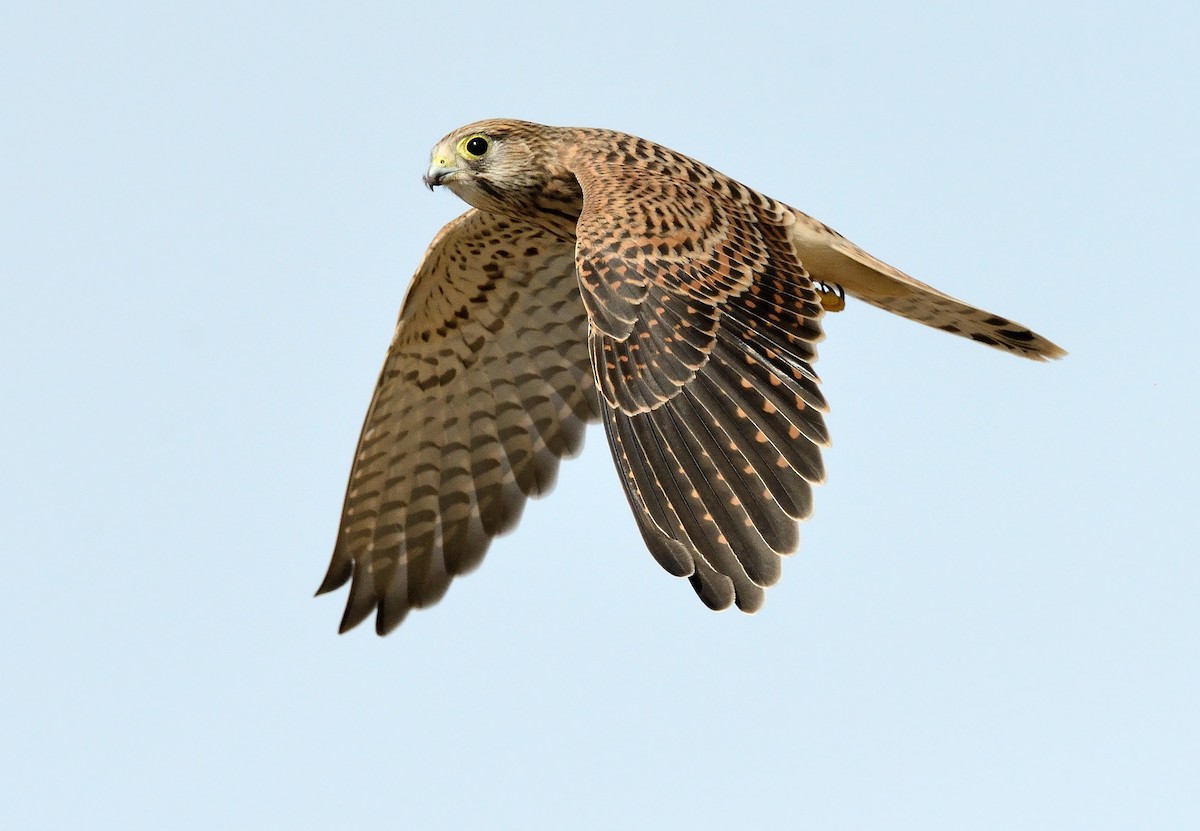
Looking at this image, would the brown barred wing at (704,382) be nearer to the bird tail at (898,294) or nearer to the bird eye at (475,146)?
the bird tail at (898,294)

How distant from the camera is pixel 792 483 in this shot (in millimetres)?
7973

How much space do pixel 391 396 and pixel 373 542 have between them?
3.07 ft

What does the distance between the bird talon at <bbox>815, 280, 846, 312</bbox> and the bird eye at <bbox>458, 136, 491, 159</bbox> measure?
206 centimetres

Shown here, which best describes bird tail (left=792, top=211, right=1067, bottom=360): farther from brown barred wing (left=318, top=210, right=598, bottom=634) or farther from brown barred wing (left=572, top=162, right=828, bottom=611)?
brown barred wing (left=318, top=210, right=598, bottom=634)

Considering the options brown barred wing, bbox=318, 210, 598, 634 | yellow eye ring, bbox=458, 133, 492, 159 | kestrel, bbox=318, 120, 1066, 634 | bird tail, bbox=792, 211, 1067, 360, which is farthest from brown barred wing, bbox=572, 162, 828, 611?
brown barred wing, bbox=318, 210, 598, 634

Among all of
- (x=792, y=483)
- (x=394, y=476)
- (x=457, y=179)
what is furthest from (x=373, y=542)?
(x=792, y=483)

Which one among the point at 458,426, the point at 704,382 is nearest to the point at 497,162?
the point at 458,426

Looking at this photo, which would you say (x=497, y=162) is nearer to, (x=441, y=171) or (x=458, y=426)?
(x=441, y=171)

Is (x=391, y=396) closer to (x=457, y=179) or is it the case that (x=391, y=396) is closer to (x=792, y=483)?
(x=457, y=179)

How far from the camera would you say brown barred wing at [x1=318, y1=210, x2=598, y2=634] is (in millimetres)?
11438

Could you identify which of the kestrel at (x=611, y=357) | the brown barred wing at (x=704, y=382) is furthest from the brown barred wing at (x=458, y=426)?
the brown barred wing at (x=704, y=382)

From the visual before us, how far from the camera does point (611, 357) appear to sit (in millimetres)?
8508

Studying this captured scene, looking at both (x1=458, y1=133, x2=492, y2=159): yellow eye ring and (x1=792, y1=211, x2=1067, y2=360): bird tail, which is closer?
(x1=792, y1=211, x2=1067, y2=360): bird tail

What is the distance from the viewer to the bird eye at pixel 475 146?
10359mm
